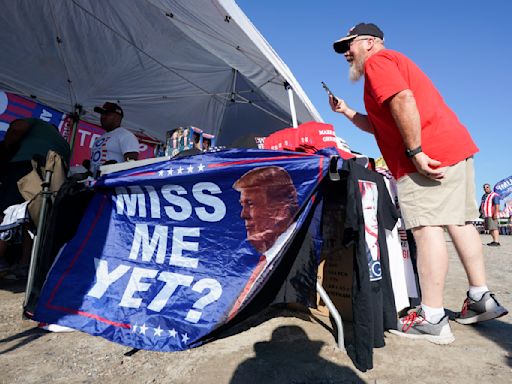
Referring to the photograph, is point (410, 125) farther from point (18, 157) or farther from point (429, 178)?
point (18, 157)

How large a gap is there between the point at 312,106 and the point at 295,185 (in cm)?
339

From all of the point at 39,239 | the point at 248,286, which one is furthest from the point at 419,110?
the point at 39,239

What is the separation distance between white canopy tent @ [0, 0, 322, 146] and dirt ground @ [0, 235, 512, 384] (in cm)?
182

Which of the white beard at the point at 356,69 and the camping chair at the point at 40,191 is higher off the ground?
the white beard at the point at 356,69

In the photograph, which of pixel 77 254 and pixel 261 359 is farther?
pixel 77 254

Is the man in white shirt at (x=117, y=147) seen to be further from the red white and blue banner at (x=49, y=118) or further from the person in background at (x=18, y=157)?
the red white and blue banner at (x=49, y=118)

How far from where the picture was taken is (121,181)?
5.30ft

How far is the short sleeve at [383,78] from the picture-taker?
136cm

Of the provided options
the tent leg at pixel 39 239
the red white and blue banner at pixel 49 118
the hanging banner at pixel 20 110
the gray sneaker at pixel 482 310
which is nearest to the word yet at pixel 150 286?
the tent leg at pixel 39 239

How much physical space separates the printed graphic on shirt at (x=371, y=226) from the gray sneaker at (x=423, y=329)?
1.23 feet

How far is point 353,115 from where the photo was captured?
2.01 meters

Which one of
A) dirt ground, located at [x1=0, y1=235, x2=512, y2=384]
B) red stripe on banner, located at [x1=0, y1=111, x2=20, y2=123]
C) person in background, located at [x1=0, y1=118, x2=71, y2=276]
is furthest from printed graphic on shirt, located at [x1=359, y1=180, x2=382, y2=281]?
red stripe on banner, located at [x1=0, y1=111, x2=20, y2=123]

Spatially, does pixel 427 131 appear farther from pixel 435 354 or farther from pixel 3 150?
pixel 3 150

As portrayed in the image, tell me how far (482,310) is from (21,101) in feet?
20.0
